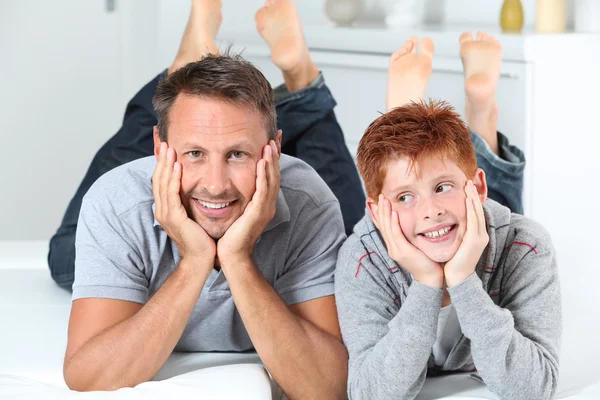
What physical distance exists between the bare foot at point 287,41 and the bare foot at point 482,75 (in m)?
0.39

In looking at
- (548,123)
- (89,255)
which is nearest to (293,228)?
(89,255)

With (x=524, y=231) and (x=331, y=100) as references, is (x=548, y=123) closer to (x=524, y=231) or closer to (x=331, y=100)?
(x=331, y=100)

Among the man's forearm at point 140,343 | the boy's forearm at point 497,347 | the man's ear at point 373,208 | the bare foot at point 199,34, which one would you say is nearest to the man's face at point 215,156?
the man's forearm at point 140,343

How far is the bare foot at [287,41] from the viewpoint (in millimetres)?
2186

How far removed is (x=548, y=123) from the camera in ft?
8.05

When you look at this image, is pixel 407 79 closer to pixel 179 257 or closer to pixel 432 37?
pixel 179 257

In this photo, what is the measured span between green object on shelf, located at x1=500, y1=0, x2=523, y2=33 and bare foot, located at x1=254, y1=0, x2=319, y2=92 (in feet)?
2.69

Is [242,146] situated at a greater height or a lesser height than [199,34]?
lesser

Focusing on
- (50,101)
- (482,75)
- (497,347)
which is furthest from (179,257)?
(50,101)

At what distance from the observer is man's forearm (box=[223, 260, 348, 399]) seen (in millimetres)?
1533

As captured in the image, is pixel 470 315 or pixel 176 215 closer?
pixel 470 315

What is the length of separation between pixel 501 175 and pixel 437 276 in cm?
73

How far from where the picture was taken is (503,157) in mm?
2156

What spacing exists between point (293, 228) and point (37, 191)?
2.34 meters
